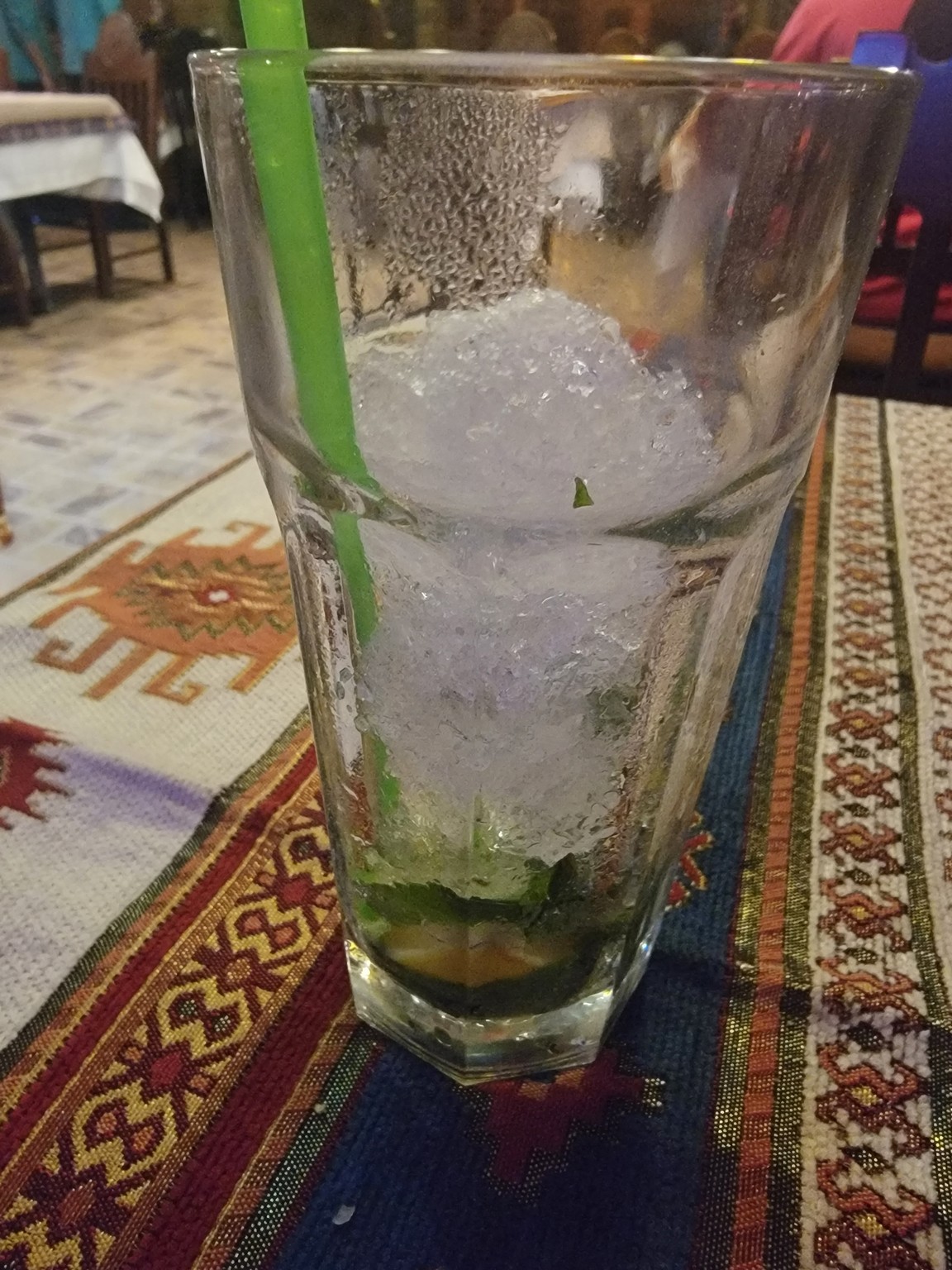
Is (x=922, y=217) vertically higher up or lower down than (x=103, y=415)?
higher up

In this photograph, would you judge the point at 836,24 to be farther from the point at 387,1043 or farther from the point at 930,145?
the point at 387,1043

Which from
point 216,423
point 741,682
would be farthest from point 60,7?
point 741,682

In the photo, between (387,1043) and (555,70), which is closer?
(555,70)

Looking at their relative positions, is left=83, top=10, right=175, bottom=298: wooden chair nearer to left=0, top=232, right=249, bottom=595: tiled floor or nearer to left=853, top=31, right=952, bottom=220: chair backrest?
left=0, top=232, right=249, bottom=595: tiled floor

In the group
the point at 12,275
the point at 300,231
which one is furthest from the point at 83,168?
the point at 300,231

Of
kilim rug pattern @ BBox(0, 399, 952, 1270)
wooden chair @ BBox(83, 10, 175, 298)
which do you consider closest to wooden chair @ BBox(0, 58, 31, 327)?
wooden chair @ BBox(83, 10, 175, 298)

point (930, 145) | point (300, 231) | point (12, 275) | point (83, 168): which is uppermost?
point (300, 231)

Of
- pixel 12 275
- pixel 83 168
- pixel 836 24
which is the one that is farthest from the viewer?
pixel 83 168

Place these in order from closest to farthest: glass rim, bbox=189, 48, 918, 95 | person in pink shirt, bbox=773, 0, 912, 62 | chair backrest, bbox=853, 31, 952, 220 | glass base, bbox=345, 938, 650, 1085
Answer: glass rim, bbox=189, 48, 918, 95 → glass base, bbox=345, 938, 650, 1085 → chair backrest, bbox=853, 31, 952, 220 → person in pink shirt, bbox=773, 0, 912, 62
